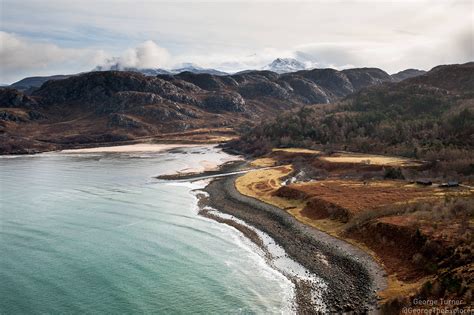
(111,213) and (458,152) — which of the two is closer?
(111,213)

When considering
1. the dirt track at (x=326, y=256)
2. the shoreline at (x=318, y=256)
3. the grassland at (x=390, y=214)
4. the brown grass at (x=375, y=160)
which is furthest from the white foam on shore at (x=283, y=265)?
the brown grass at (x=375, y=160)

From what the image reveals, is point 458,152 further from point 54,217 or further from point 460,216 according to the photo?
point 54,217

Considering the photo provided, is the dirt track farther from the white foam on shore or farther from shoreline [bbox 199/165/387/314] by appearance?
the white foam on shore

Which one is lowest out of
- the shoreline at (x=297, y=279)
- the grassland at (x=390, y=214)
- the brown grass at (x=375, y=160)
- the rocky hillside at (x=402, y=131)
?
the shoreline at (x=297, y=279)

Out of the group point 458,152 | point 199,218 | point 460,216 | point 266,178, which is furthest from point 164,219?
point 458,152

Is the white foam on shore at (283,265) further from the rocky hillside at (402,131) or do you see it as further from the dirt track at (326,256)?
the rocky hillside at (402,131)

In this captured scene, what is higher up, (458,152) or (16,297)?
(458,152)

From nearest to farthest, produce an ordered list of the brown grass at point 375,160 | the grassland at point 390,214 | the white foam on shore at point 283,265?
the white foam on shore at point 283,265, the grassland at point 390,214, the brown grass at point 375,160

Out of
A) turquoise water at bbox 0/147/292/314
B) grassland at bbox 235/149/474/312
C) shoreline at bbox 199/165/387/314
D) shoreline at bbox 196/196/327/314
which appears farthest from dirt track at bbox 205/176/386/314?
turquoise water at bbox 0/147/292/314
